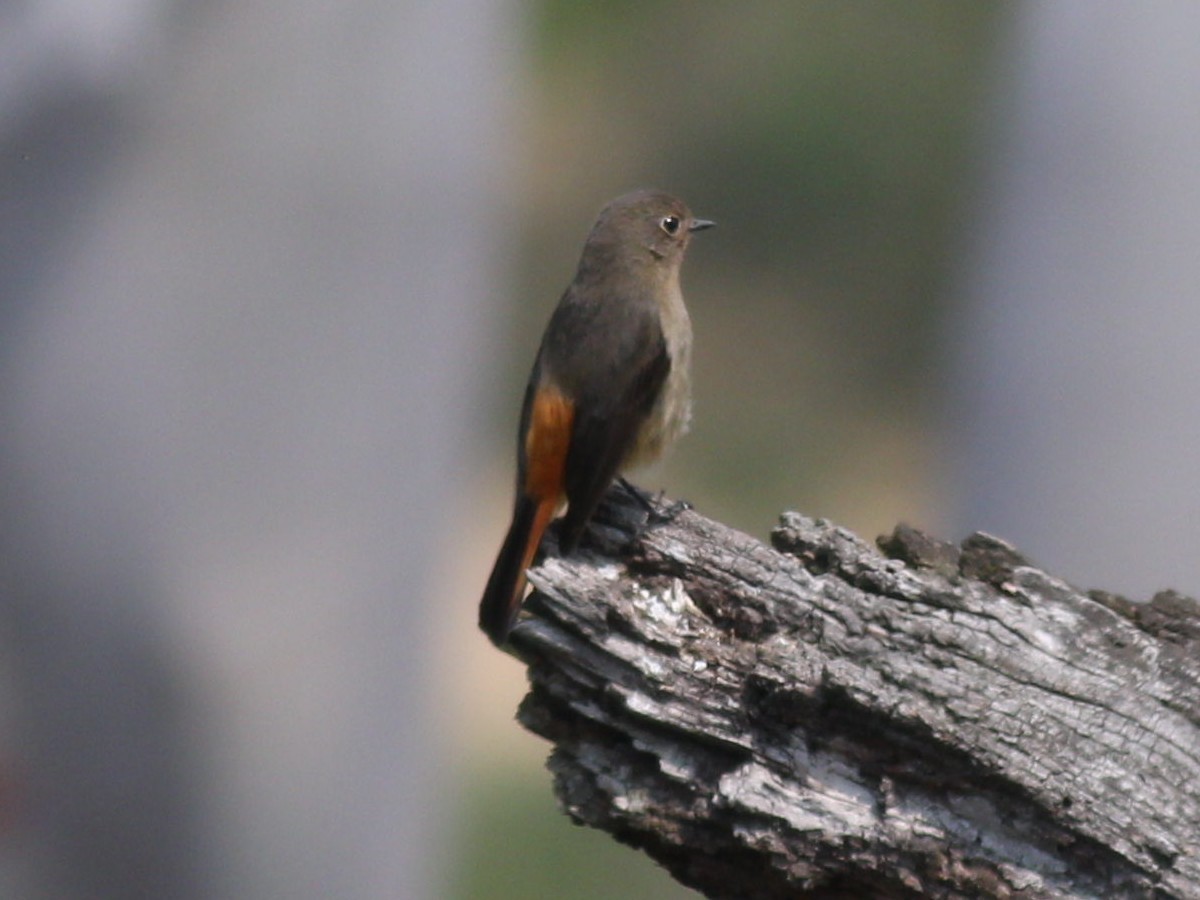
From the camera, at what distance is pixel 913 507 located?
417 inches

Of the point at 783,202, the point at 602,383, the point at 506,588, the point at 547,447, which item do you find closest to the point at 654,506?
the point at 506,588

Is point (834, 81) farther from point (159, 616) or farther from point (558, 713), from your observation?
point (558, 713)

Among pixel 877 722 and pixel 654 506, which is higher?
pixel 654 506

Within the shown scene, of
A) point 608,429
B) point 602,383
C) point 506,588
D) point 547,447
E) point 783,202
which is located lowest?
point 506,588

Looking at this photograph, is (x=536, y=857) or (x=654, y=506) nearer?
(x=654, y=506)

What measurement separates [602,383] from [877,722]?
1987mm

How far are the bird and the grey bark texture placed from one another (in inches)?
30.9

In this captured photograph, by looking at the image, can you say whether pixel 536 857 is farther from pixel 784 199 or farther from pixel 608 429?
pixel 784 199

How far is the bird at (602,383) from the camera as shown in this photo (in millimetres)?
4027

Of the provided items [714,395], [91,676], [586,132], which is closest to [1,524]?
[91,676]

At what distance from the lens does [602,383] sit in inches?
181

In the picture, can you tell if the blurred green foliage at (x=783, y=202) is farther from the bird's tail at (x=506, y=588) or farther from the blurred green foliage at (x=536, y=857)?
the bird's tail at (x=506, y=588)

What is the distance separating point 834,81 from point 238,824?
10.6 m

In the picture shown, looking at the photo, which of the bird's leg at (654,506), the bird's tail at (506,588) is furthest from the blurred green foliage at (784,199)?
the bird's tail at (506,588)
